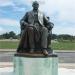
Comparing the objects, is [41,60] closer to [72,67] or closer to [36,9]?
[36,9]

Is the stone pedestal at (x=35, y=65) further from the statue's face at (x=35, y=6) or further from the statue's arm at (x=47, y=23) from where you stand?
the statue's face at (x=35, y=6)

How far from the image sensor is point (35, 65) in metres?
10.5

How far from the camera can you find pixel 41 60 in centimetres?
1057

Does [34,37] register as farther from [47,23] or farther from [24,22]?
[47,23]

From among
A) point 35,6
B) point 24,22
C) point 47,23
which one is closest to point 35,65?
point 24,22

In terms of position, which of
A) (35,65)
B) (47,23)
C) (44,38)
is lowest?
(35,65)

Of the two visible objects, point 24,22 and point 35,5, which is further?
point 35,5

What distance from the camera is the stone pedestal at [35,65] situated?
415 inches

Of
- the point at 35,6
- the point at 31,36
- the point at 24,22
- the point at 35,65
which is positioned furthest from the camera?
the point at 35,6

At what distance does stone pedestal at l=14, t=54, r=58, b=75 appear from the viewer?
10547 millimetres

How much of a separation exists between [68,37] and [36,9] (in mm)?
34438

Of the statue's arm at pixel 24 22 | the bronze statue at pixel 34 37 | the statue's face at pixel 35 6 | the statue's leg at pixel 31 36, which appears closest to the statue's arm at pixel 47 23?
the bronze statue at pixel 34 37

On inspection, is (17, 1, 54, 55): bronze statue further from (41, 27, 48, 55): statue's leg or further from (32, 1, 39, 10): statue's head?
(32, 1, 39, 10): statue's head

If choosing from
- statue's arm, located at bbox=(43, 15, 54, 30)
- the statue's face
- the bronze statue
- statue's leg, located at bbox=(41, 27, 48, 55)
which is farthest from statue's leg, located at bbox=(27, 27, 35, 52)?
the statue's face
